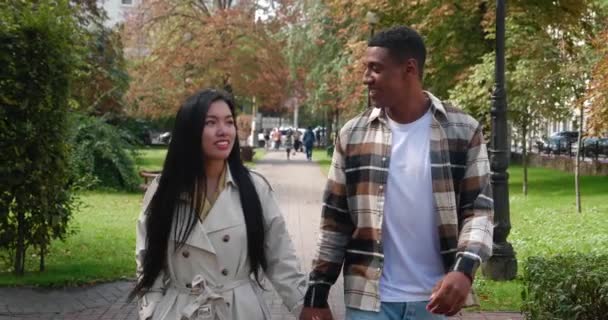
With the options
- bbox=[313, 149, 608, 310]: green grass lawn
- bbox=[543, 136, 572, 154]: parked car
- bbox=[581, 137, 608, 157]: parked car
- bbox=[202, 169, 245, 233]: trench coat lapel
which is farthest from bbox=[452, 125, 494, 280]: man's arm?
bbox=[543, 136, 572, 154]: parked car

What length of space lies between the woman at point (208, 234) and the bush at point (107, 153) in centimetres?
1866

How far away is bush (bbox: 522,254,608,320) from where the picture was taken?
5004 mm

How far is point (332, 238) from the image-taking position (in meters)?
3.62

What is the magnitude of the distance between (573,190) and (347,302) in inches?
855

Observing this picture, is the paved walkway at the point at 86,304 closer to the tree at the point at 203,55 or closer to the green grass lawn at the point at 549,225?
the green grass lawn at the point at 549,225

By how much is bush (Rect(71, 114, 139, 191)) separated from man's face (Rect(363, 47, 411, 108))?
19103 millimetres

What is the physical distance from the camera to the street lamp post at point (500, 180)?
1003cm

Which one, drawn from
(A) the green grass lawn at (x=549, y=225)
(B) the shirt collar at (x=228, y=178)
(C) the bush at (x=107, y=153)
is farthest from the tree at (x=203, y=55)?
(B) the shirt collar at (x=228, y=178)

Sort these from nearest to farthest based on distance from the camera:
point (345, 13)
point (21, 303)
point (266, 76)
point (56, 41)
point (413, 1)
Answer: point (21, 303)
point (56, 41)
point (413, 1)
point (345, 13)
point (266, 76)

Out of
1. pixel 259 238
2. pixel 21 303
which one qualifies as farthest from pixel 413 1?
pixel 259 238

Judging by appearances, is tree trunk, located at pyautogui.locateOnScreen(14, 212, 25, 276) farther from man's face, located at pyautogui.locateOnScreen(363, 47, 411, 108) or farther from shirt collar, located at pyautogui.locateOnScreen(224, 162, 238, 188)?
man's face, located at pyautogui.locateOnScreen(363, 47, 411, 108)

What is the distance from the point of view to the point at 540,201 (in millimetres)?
21094

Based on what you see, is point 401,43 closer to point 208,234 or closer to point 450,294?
point 450,294

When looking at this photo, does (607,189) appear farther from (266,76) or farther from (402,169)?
(402,169)
